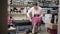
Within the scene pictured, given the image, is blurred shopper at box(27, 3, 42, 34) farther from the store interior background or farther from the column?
the column

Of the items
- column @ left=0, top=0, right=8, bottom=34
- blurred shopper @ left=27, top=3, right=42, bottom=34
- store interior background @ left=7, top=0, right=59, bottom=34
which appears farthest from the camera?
store interior background @ left=7, top=0, right=59, bottom=34

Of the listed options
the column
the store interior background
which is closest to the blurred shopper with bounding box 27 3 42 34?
the store interior background

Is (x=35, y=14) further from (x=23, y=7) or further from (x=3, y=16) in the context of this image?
(x=3, y=16)

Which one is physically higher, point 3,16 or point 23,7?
point 3,16

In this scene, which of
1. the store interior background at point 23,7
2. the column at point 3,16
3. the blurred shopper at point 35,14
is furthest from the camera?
the store interior background at point 23,7

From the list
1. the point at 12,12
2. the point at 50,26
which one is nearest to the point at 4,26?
the point at 50,26

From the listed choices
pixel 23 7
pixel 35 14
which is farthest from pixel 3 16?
pixel 23 7

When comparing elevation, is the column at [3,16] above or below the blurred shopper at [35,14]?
above

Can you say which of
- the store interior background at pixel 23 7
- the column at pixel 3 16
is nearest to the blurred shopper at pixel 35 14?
the store interior background at pixel 23 7

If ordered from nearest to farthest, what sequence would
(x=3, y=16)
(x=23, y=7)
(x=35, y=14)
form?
(x=3, y=16) → (x=35, y=14) → (x=23, y=7)

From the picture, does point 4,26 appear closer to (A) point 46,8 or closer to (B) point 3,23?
(B) point 3,23

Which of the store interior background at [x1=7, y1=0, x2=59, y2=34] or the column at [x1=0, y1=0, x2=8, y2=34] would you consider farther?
the store interior background at [x1=7, y1=0, x2=59, y2=34]

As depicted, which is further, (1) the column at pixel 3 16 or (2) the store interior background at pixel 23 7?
(2) the store interior background at pixel 23 7

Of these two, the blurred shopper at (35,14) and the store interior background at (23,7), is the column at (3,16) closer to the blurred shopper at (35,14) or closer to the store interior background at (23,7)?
the blurred shopper at (35,14)
